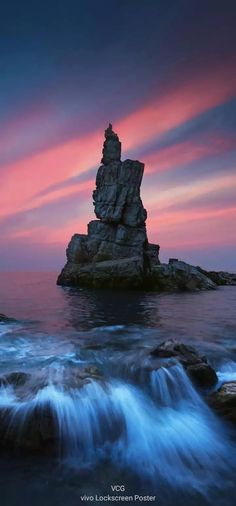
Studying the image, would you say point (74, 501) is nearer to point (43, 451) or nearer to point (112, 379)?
point (43, 451)

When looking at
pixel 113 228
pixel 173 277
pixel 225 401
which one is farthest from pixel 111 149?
pixel 225 401

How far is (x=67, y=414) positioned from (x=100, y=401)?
3.51 ft

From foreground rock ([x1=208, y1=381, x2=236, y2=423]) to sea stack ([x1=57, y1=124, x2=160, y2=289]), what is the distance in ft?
164

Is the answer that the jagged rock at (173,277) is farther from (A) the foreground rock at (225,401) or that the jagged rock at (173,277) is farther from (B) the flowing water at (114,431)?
(A) the foreground rock at (225,401)

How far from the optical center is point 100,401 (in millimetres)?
9422

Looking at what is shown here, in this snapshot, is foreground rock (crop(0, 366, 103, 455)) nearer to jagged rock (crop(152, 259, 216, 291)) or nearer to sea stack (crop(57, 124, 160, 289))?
sea stack (crop(57, 124, 160, 289))

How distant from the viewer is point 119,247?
2672 inches

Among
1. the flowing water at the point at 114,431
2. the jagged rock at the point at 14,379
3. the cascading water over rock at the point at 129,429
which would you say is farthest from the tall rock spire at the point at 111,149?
the cascading water over rock at the point at 129,429

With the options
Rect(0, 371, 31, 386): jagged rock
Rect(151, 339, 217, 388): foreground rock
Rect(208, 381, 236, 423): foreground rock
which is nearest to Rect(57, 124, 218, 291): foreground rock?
Rect(151, 339, 217, 388): foreground rock

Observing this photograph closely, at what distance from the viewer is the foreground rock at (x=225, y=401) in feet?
31.0

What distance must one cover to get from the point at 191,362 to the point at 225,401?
2236 mm

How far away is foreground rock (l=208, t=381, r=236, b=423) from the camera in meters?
9.44

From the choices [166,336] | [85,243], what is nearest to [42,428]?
[166,336]

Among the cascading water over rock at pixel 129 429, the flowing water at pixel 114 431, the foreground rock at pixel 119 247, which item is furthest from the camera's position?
the foreground rock at pixel 119 247
